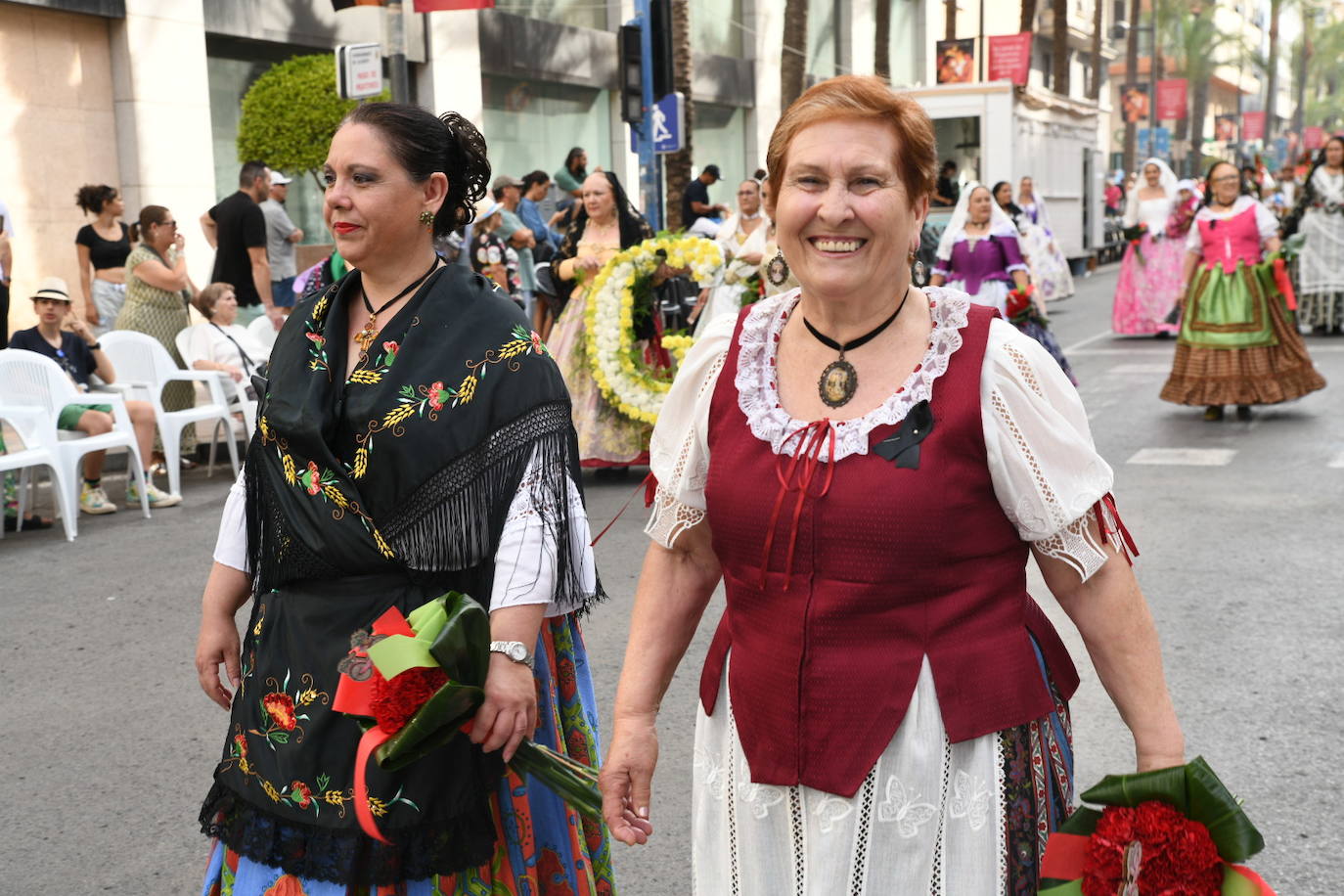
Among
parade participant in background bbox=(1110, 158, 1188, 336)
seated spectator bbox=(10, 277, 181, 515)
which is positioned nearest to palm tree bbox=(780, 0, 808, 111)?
parade participant in background bbox=(1110, 158, 1188, 336)

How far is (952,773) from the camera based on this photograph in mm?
2189

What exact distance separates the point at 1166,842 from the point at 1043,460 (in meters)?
0.54

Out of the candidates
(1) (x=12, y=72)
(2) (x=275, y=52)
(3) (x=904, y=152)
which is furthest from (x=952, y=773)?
(2) (x=275, y=52)

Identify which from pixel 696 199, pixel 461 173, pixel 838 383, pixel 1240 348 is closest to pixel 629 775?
pixel 838 383

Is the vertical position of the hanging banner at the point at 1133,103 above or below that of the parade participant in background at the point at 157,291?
above

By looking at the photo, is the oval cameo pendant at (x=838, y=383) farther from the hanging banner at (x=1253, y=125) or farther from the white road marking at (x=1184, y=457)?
the hanging banner at (x=1253, y=125)

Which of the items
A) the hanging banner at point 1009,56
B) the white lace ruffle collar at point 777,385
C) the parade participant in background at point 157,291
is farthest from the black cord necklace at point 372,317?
the hanging banner at point 1009,56

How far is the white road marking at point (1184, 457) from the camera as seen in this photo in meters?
10.2

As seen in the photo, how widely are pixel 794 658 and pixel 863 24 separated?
1594 inches

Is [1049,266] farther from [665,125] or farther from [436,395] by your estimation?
[436,395]

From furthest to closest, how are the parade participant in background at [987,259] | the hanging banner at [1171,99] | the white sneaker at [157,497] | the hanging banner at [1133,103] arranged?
the hanging banner at [1171,99], the hanging banner at [1133,103], the parade participant in background at [987,259], the white sneaker at [157,497]

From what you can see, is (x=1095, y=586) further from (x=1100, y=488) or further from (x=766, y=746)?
(x=766, y=746)

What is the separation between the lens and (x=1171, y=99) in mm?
59031

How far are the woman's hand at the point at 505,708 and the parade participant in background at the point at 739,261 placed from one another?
4.58 meters
